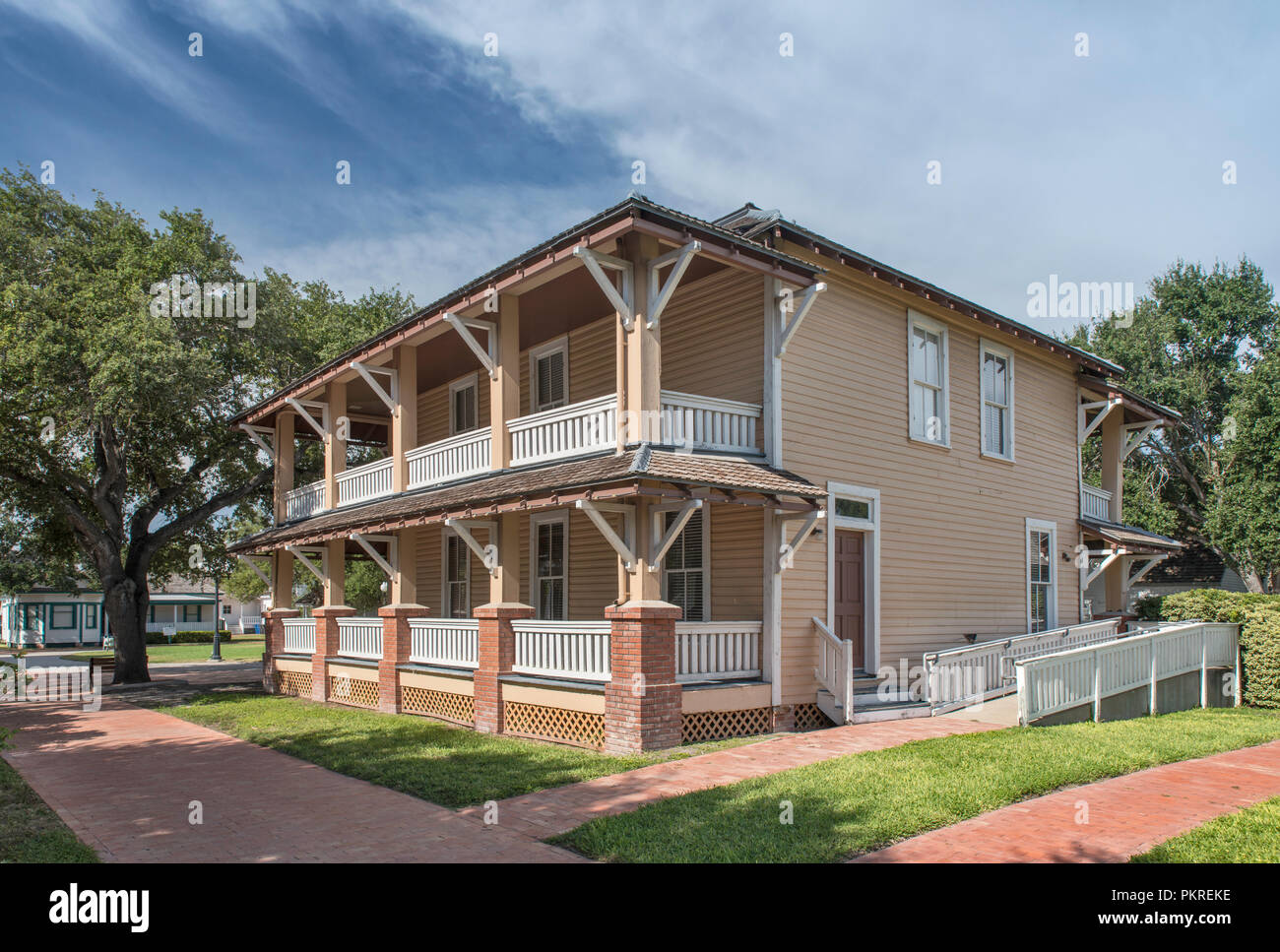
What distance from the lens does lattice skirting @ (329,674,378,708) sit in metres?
17.2

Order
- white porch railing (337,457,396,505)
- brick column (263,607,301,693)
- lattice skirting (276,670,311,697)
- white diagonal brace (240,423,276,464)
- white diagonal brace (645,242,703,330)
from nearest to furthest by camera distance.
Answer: white diagonal brace (645,242,703,330)
white porch railing (337,457,396,505)
lattice skirting (276,670,311,697)
brick column (263,607,301,693)
white diagonal brace (240,423,276,464)

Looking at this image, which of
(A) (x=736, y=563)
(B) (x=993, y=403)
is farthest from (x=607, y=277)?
(B) (x=993, y=403)

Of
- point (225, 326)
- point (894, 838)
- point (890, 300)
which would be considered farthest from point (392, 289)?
point (894, 838)

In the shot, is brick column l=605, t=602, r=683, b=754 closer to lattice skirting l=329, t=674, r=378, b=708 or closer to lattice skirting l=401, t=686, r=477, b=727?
lattice skirting l=401, t=686, r=477, b=727

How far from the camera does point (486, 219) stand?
19219 mm

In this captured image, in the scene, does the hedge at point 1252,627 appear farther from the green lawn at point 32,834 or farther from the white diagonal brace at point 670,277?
the green lawn at point 32,834

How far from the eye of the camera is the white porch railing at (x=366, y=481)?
17.8 meters

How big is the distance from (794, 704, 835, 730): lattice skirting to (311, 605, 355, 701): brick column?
10398 mm

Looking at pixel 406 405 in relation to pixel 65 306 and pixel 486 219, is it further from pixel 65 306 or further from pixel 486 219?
pixel 65 306

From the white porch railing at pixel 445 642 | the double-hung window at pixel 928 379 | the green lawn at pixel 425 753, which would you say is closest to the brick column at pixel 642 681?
the green lawn at pixel 425 753

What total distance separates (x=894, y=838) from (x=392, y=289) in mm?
33540

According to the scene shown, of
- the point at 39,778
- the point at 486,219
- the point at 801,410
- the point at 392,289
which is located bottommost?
the point at 39,778

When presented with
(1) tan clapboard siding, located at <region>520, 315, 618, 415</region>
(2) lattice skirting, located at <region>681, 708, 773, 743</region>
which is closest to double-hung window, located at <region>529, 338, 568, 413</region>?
(1) tan clapboard siding, located at <region>520, 315, 618, 415</region>
